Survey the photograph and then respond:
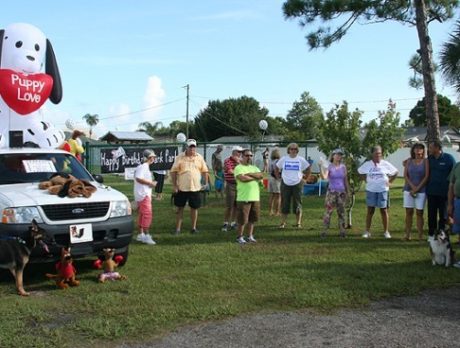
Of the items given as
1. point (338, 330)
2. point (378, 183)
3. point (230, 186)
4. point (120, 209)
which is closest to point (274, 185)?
point (230, 186)

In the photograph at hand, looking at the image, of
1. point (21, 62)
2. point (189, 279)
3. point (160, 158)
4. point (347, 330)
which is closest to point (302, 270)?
point (189, 279)

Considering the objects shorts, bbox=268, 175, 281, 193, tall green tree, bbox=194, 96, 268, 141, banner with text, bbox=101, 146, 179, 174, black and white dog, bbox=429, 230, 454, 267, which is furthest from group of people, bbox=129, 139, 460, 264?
tall green tree, bbox=194, 96, 268, 141

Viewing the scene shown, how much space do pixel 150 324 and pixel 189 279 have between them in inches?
69.3

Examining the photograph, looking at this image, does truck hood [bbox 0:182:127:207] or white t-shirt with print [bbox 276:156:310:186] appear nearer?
truck hood [bbox 0:182:127:207]

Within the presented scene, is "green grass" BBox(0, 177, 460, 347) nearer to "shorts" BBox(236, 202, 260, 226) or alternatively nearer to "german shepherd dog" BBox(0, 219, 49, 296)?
"german shepherd dog" BBox(0, 219, 49, 296)

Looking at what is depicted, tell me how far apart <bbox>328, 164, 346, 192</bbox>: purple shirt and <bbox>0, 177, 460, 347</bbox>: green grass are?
910 mm

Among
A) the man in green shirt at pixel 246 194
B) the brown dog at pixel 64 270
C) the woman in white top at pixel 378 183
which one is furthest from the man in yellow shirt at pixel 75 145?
the woman in white top at pixel 378 183

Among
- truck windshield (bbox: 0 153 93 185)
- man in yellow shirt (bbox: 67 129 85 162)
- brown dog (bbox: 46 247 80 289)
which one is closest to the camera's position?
brown dog (bbox: 46 247 80 289)

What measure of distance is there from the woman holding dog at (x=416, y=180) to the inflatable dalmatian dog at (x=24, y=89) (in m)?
6.83

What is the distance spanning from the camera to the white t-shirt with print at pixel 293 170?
35.3ft

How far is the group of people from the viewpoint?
891cm

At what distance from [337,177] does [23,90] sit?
6.24 m

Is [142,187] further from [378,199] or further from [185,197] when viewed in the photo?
[378,199]

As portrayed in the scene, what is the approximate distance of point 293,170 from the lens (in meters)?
10.8
